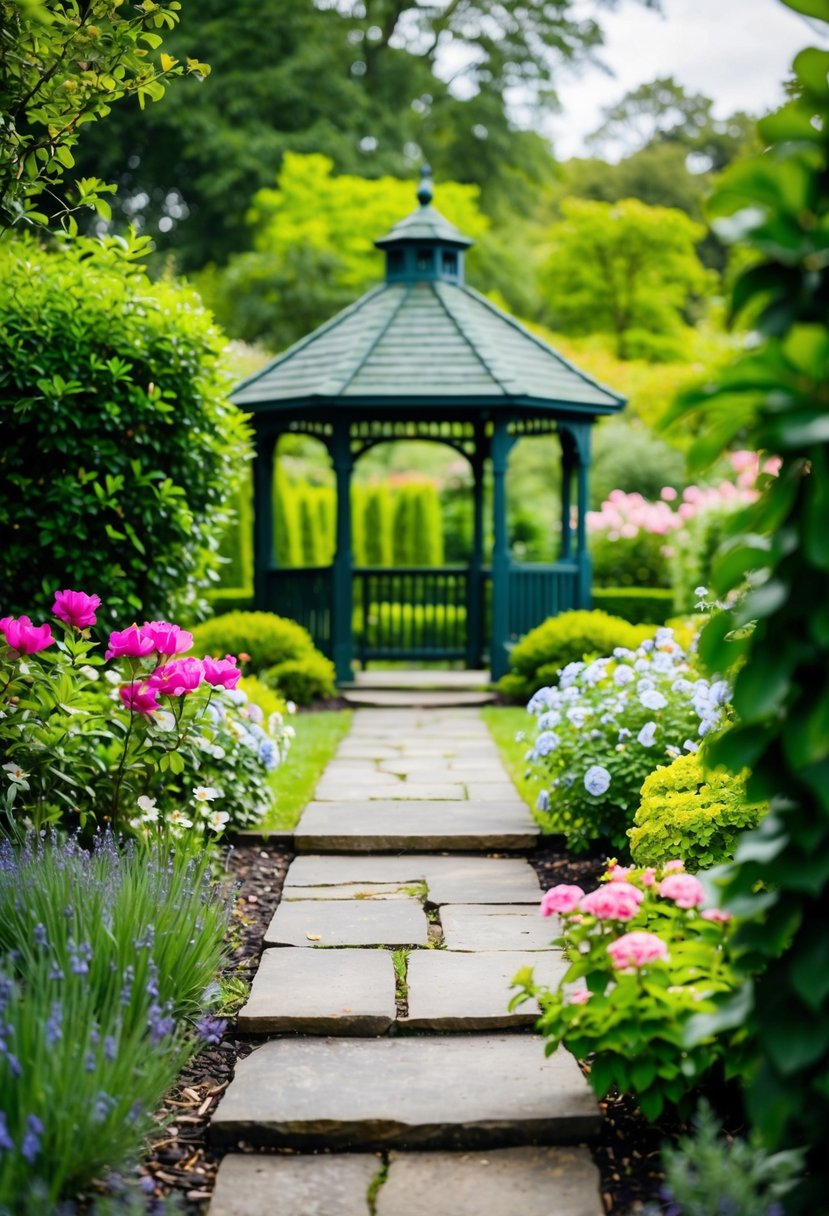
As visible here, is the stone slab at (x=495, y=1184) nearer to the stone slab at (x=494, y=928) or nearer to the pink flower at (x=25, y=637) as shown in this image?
the stone slab at (x=494, y=928)

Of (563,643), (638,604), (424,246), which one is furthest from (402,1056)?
(638,604)

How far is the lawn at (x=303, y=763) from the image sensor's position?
5.82m

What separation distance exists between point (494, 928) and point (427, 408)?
7881 millimetres

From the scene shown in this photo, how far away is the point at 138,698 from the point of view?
164 inches

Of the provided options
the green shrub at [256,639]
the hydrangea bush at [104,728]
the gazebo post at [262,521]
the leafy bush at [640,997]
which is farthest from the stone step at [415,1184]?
the gazebo post at [262,521]

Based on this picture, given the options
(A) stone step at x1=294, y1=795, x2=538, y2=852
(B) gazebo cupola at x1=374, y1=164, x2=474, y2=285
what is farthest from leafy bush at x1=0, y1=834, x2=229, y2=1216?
(B) gazebo cupola at x1=374, y1=164, x2=474, y2=285

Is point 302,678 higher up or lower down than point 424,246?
lower down

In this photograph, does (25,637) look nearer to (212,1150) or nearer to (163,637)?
(163,637)

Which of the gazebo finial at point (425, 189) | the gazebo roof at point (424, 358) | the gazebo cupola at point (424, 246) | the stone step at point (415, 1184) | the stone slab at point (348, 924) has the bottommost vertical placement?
the stone step at point (415, 1184)

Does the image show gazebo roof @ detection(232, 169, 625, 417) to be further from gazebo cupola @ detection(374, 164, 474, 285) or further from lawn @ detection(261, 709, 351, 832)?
lawn @ detection(261, 709, 351, 832)

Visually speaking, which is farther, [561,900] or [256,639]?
[256,639]

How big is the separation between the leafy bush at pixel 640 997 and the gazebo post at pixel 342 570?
8.10 meters

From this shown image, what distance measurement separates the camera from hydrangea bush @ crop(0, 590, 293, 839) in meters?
4.20

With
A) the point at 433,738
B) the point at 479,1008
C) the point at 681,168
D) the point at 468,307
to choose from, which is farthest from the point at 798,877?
the point at 681,168
